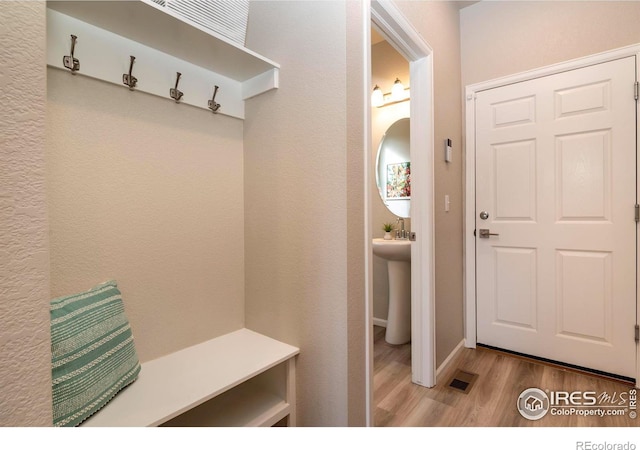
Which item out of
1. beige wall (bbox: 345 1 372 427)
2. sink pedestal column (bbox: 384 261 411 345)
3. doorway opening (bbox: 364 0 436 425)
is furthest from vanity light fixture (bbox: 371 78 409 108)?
beige wall (bbox: 345 1 372 427)

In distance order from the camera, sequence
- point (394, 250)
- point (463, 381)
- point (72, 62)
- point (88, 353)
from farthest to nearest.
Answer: point (394, 250) → point (463, 381) → point (72, 62) → point (88, 353)

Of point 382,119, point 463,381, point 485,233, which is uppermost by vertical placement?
point 382,119

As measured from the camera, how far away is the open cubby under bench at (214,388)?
0.94 m

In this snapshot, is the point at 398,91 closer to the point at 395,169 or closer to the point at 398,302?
the point at 395,169

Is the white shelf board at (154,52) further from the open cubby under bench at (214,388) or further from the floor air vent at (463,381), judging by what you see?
the floor air vent at (463,381)

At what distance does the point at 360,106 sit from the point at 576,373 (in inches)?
88.7

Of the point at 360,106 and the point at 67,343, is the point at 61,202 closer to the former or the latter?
the point at 67,343

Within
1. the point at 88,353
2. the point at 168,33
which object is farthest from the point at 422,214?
the point at 88,353

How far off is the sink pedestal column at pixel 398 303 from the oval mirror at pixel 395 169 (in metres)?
0.53

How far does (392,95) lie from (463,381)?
237 centimetres

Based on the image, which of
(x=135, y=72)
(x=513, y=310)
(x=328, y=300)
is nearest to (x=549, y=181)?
(x=513, y=310)

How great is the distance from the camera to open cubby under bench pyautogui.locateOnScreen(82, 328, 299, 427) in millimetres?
945

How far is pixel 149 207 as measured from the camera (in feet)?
4.12
